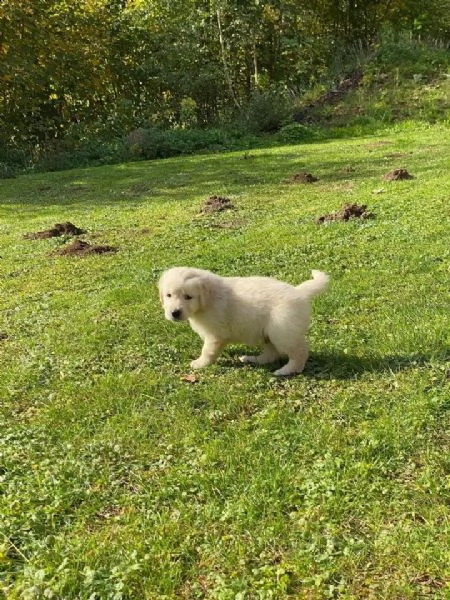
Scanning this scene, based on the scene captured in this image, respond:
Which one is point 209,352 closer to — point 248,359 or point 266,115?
point 248,359

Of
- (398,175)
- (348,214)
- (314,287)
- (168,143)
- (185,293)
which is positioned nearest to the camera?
(185,293)

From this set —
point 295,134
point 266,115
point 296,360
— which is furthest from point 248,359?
point 266,115

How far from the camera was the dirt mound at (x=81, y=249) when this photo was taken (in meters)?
9.41

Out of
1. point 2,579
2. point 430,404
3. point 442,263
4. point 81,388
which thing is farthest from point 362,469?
point 442,263

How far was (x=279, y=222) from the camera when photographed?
10.1 m

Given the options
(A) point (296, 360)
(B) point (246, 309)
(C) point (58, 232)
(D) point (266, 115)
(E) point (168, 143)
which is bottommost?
(A) point (296, 360)

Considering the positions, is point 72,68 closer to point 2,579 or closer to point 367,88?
point 367,88

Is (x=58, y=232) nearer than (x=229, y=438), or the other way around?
(x=229, y=438)

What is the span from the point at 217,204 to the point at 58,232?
3246 mm

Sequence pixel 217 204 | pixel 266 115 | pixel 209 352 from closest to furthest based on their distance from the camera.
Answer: pixel 209 352
pixel 217 204
pixel 266 115

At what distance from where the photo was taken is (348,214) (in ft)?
32.0

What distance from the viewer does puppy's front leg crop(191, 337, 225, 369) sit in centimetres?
495

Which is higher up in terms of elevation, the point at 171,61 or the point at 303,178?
the point at 171,61

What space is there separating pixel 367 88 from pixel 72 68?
13.6 metres
